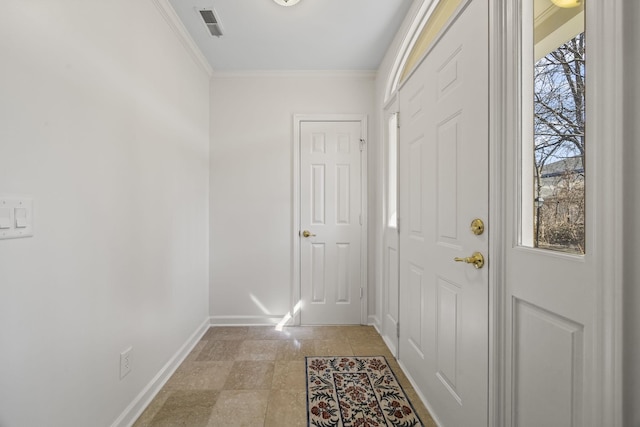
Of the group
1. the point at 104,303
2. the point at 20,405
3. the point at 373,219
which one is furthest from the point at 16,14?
the point at 373,219

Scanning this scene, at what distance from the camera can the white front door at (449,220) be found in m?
1.23

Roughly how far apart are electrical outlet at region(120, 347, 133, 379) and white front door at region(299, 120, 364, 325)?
1.60 m

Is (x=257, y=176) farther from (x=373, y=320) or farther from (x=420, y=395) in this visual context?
(x=420, y=395)

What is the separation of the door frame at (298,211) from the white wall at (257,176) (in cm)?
6

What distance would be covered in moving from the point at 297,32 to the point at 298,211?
1538 millimetres

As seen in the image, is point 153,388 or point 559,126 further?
point 153,388

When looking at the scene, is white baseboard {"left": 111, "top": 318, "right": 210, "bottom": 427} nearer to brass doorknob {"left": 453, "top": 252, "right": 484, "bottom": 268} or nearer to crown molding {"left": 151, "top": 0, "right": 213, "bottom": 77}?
brass doorknob {"left": 453, "top": 252, "right": 484, "bottom": 268}

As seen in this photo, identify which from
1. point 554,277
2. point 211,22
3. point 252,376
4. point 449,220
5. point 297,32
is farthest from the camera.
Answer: point 297,32

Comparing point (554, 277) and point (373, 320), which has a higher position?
point (554, 277)

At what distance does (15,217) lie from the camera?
94 cm

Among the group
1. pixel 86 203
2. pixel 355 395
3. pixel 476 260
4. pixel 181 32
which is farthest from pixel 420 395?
pixel 181 32

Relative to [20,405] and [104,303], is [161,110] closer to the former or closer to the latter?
[104,303]

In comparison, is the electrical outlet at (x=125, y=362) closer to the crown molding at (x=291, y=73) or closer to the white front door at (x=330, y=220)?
the white front door at (x=330, y=220)

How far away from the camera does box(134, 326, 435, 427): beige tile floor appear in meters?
1.62
